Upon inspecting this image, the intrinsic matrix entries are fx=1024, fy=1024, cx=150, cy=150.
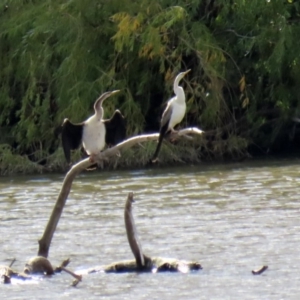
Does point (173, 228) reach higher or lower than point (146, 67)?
lower

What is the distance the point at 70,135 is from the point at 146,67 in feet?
33.0

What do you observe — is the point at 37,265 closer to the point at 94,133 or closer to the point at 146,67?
the point at 94,133

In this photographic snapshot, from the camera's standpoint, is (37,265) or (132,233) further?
(37,265)

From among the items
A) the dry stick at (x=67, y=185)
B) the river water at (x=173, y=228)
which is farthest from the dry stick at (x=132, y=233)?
the dry stick at (x=67, y=185)

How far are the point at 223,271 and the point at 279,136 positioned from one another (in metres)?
11.4

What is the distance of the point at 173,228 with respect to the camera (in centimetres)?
1249

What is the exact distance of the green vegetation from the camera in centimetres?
1888

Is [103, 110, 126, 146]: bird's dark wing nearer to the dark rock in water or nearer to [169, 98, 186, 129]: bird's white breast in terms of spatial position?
[169, 98, 186, 129]: bird's white breast

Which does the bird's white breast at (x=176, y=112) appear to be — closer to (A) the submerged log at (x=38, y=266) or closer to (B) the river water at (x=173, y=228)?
(B) the river water at (x=173, y=228)

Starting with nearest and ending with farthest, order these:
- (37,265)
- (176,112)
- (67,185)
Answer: (67,185) → (37,265) → (176,112)

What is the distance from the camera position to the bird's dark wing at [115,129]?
961 cm

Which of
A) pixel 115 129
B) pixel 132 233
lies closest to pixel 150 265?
pixel 132 233

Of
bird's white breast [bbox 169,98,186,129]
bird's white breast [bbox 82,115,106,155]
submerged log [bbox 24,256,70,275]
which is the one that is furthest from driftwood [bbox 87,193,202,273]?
bird's white breast [bbox 169,98,186,129]

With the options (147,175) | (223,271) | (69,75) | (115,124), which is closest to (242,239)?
(223,271)
